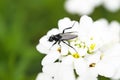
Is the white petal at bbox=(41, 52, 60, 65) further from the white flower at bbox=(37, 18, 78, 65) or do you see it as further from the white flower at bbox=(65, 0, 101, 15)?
the white flower at bbox=(65, 0, 101, 15)

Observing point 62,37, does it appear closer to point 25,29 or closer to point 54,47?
point 54,47

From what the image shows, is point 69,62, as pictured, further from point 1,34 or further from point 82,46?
point 1,34

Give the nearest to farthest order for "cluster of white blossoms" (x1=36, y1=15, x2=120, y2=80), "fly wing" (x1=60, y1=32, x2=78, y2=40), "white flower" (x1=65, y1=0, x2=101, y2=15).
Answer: "cluster of white blossoms" (x1=36, y1=15, x2=120, y2=80) < "fly wing" (x1=60, y1=32, x2=78, y2=40) < "white flower" (x1=65, y1=0, x2=101, y2=15)

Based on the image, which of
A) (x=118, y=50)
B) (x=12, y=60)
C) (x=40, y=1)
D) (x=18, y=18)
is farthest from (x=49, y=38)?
(x=40, y=1)

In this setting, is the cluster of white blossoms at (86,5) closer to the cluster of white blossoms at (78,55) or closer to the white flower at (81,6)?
the white flower at (81,6)

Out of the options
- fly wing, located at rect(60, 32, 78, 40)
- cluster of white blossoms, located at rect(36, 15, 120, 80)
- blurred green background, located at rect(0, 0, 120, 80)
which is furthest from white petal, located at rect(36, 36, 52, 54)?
blurred green background, located at rect(0, 0, 120, 80)

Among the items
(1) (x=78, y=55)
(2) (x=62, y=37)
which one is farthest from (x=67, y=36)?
(1) (x=78, y=55)

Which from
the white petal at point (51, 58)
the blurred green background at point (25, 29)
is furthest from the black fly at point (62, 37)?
the blurred green background at point (25, 29)
